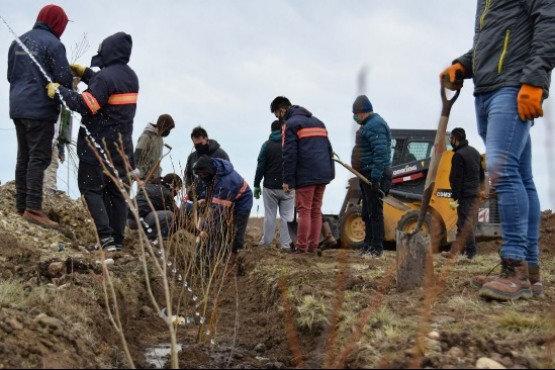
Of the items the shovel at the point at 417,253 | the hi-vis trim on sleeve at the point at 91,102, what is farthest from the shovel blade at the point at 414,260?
the hi-vis trim on sleeve at the point at 91,102

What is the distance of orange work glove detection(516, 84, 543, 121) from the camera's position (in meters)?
4.21

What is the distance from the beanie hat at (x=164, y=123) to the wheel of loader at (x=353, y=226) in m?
3.47

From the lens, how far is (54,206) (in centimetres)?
976

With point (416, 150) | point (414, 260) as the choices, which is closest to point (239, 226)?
point (414, 260)

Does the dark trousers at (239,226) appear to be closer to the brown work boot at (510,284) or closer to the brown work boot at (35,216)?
the brown work boot at (35,216)

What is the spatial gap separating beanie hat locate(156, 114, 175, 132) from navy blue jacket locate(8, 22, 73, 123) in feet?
8.72

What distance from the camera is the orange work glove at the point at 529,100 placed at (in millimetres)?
4215

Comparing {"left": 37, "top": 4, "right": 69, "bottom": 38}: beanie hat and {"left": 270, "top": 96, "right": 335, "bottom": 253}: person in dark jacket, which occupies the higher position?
{"left": 37, "top": 4, "right": 69, "bottom": 38}: beanie hat

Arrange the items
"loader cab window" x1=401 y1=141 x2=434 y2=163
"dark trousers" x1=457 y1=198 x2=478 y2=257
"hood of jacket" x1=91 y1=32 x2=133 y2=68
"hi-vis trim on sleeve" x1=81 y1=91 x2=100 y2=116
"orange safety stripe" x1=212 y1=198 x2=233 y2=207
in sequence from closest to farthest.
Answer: "hi-vis trim on sleeve" x1=81 y1=91 x2=100 y2=116 → "hood of jacket" x1=91 y1=32 x2=133 y2=68 → "orange safety stripe" x1=212 y1=198 x2=233 y2=207 → "dark trousers" x1=457 y1=198 x2=478 y2=257 → "loader cab window" x1=401 y1=141 x2=434 y2=163

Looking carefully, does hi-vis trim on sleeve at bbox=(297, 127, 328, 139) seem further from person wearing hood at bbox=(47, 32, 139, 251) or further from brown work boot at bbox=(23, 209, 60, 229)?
brown work boot at bbox=(23, 209, 60, 229)

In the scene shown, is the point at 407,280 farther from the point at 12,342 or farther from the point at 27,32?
the point at 27,32

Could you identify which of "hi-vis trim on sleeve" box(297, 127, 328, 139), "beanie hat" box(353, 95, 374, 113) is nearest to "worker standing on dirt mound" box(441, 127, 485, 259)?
"beanie hat" box(353, 95, 374, 113)

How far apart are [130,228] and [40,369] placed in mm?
7794

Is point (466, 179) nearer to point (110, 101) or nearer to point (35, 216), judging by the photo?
point (110, 101)
